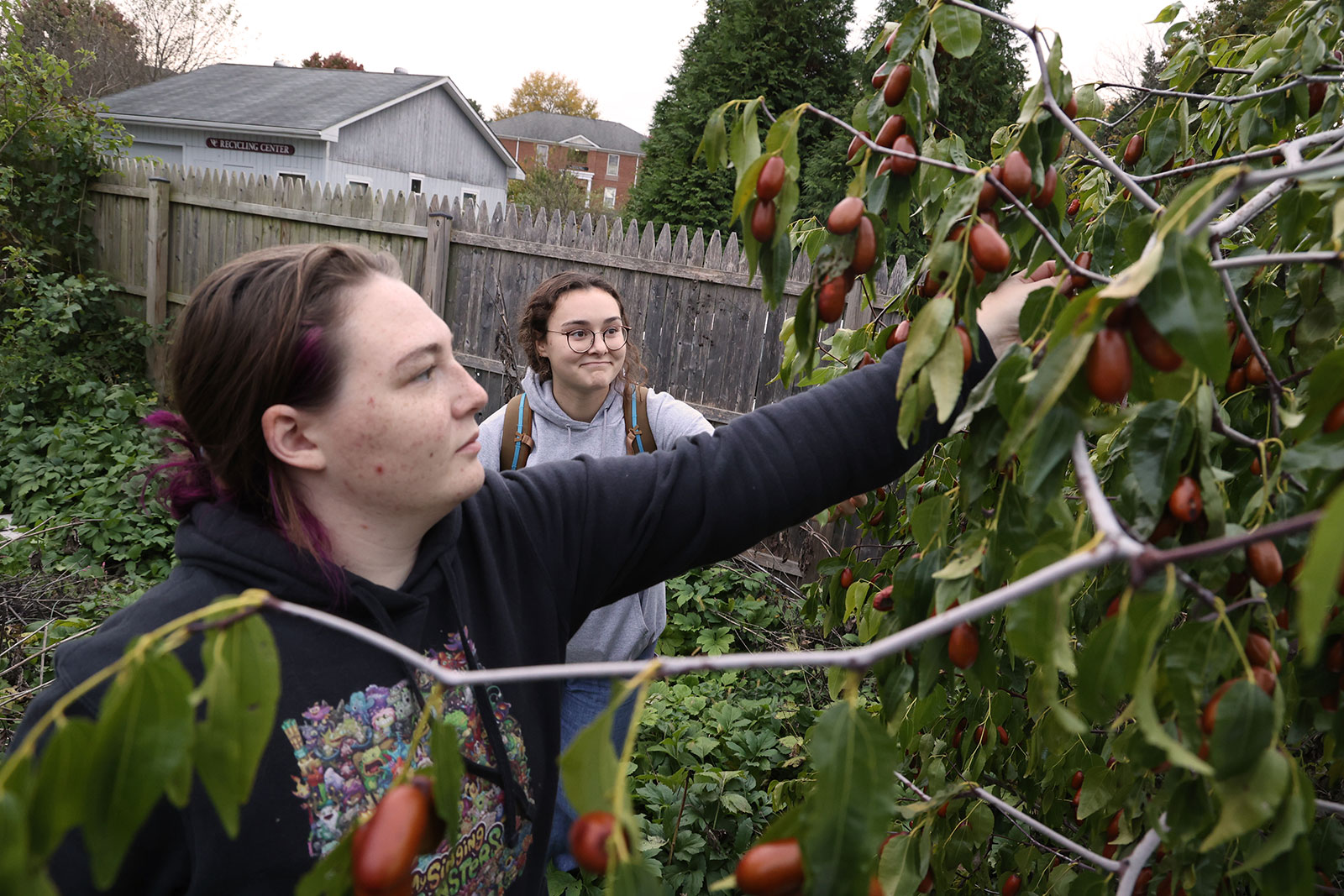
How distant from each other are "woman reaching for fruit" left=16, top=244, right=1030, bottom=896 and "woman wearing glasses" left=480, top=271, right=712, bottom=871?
4.11 ft

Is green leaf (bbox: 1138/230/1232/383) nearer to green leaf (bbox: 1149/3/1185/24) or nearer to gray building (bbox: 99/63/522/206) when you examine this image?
green leaf (bbox: 1149/3/1185/24)

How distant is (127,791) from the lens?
598 mm

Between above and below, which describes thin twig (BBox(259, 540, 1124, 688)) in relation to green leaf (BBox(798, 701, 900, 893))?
above

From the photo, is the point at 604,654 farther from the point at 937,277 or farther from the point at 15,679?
the point at 15,679

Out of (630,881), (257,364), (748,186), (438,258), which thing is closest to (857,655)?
(630,881)

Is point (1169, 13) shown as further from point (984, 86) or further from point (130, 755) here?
point (984, 86)

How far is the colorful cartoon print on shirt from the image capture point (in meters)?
1.22

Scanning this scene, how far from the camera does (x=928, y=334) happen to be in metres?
0.92

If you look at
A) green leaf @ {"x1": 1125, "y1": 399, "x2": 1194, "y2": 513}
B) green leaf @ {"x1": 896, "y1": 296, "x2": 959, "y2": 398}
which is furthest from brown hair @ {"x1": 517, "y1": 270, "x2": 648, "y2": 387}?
green leaf @ {"x1": 1125, "y1": 399, "x2": 1194, "y2": 513}

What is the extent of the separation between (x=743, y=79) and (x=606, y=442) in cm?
932

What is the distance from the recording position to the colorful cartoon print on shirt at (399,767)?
4.02ft

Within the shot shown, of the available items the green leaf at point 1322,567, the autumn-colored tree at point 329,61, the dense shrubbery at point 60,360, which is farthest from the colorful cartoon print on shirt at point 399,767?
the autumn-colored tree at point 329,61

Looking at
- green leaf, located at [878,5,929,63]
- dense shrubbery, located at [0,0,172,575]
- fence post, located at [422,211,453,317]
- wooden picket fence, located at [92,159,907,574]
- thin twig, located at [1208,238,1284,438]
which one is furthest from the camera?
fence post, located at [422,211,453,317]

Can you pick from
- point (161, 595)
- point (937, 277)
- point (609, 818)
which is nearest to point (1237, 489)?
point (937, 277)
